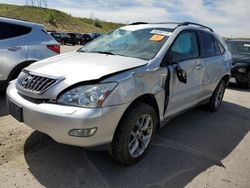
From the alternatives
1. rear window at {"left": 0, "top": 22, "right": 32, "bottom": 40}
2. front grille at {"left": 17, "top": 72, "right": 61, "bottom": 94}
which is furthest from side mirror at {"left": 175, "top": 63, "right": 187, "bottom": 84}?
rear window at {"left": 0, "top": 22, "right": 32, "bottom": 40}

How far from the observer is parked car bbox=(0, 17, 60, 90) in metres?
5.79

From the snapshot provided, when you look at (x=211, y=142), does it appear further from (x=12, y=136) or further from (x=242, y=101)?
(x=242, y=101)

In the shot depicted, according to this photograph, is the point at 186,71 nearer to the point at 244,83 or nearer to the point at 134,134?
the point at 134,134

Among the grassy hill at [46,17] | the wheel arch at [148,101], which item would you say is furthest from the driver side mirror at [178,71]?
the grassy hill at [46,17]

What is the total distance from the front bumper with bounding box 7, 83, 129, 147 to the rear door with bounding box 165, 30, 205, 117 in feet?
3.96

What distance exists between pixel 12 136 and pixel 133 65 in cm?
204

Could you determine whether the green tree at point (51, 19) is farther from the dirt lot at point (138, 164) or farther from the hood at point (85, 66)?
the hood at point (85, 66)

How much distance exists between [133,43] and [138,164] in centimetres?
172

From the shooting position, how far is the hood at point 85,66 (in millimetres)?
3298

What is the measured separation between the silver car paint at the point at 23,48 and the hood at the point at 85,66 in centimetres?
215

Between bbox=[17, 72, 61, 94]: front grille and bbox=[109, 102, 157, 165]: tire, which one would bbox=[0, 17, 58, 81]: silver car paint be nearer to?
bbox=[17, 72, 61, 94]: front grille

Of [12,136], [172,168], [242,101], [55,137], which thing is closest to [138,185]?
[172,168]

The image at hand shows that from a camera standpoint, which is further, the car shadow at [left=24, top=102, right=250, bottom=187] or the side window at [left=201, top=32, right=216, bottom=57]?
the side window at [left=201, top=32, right=216, bottom=57]

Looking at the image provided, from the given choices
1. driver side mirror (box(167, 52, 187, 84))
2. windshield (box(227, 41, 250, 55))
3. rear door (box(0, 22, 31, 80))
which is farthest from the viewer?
windshield (box(227, 41, 250, 55))
